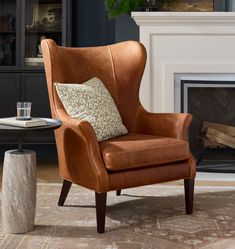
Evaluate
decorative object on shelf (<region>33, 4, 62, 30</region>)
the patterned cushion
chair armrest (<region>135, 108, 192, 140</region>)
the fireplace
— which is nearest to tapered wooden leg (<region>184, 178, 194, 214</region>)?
→ chair armrest (<region>135, 108, 192, 140</region>)

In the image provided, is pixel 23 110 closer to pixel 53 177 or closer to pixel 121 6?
pixel 53 177

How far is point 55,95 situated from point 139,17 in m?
1.34

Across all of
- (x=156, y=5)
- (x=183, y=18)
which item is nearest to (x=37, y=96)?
(x=156, y=5)

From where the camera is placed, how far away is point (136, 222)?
2.63 meters

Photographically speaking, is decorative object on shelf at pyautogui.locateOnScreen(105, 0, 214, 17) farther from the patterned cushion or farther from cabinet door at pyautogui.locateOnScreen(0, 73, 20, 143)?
the patterned cushion

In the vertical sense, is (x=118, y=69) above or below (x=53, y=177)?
above

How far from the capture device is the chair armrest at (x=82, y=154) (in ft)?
7.99

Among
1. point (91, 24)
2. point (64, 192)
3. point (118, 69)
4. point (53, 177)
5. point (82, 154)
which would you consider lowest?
point (53, 177)

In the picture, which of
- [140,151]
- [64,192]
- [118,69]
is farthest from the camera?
[118,69]

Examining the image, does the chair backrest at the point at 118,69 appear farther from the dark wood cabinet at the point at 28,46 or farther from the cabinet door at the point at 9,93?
the cabinet door at the point at 9,93

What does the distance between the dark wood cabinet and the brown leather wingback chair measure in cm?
127

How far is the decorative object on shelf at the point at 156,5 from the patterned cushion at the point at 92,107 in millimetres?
1250

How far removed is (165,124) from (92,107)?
0.48m

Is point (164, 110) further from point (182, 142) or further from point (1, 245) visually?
point (1, 245)
